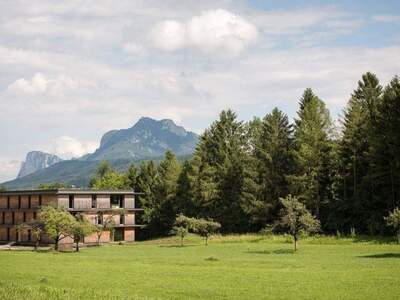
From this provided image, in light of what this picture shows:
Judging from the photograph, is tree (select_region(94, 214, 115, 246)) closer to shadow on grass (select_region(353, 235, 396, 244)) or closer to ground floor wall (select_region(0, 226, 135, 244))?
ground floor wall (select_region(0, 226, 135, 244))

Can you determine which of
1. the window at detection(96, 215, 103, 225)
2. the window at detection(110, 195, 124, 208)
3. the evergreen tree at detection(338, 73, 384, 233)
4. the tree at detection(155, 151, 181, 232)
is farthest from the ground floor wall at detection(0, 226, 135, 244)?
the evergreen tree at detection(338, 73, 384, 233)

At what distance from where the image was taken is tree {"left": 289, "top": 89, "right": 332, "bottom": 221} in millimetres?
73750

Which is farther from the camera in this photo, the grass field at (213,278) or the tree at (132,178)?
the tree at (132,178)

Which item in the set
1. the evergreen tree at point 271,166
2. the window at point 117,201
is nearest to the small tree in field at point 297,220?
the evergreen tree at point 271,166

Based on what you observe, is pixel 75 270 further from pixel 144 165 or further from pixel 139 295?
pixel 144 165

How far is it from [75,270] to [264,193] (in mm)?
47301

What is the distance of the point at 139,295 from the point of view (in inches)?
999

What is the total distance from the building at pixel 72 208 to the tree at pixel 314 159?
27.9 meters

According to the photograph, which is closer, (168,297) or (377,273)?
(168,297)

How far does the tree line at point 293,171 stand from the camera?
65312 mm

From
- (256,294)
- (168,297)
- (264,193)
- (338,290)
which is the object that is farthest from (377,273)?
(264,193)

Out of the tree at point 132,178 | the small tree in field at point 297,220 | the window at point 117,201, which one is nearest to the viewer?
the small tree in field at point 297,220

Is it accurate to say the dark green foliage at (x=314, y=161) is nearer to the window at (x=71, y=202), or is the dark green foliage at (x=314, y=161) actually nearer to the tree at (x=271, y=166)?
the tree at (x=271, y=166)

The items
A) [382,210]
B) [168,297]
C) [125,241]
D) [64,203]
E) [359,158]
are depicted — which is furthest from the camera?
[125,241]
